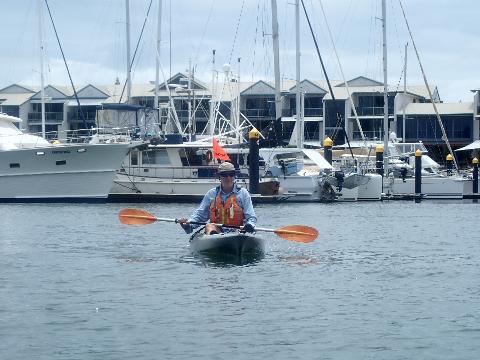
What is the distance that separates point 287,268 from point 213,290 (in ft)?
12.0

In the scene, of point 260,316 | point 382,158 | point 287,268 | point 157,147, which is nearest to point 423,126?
point 382,158

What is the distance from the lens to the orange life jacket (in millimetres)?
23406

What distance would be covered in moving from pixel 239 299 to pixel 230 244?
392 cm

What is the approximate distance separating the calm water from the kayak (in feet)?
1.08

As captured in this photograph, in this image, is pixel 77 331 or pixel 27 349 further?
pixel 77 331

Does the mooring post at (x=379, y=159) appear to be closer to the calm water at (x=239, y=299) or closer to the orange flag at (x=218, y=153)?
the orange flag at (x=218, y=153)

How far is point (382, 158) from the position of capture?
188 feet

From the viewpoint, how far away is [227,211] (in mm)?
23531

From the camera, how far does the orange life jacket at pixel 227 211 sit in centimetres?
2341

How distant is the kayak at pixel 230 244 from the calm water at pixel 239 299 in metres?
0.33

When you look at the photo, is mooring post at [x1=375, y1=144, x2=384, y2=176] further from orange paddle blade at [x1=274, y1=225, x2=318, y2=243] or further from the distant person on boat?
the distant person on boat

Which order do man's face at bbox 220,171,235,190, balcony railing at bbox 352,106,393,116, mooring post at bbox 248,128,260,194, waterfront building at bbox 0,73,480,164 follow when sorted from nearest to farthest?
man's face at bbox 220,171,235,190
mooring post at bbox 248,128,260,194
waterfront building at bbox 0,73,480,164
balcony railing at bbox 352,106,393,116

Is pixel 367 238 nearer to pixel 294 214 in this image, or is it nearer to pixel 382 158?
pixel 294 214

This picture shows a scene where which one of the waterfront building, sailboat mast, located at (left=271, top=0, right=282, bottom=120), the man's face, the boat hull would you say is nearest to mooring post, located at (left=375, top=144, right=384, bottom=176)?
sailboat mast, located at (left=271, top=0, right=282, bottom=120)
